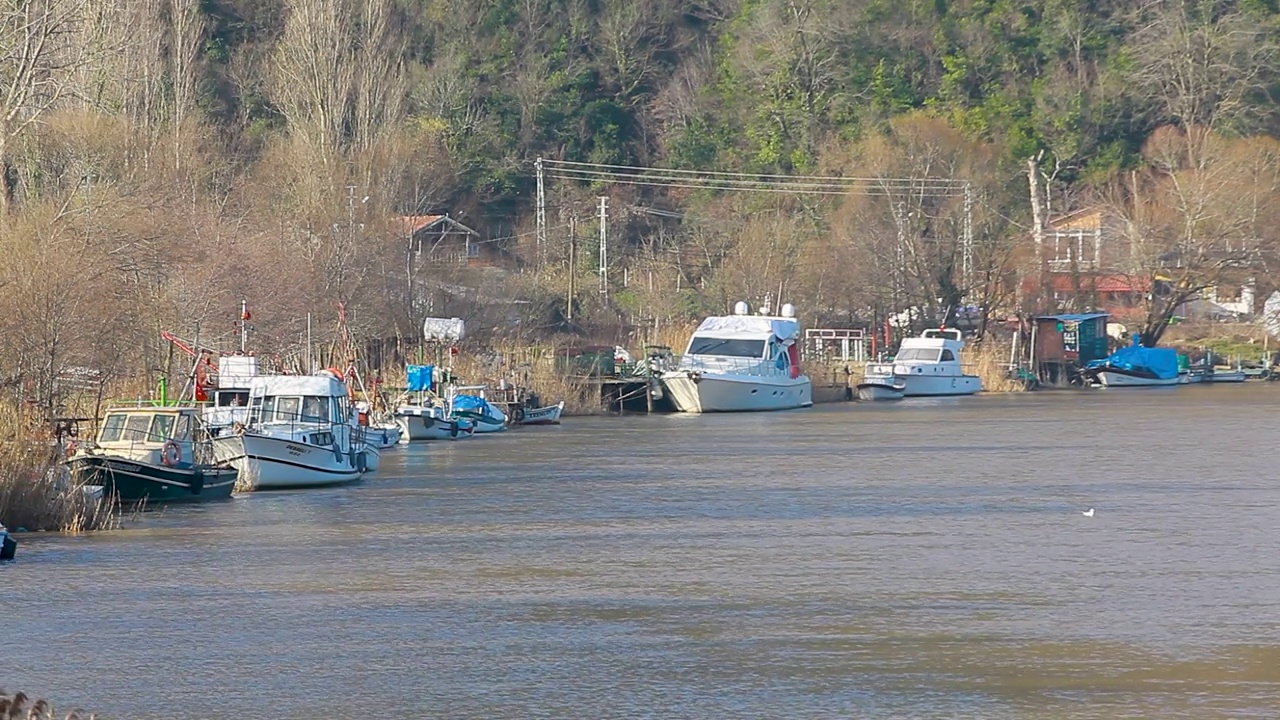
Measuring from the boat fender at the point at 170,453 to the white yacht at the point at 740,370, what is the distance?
28136mm

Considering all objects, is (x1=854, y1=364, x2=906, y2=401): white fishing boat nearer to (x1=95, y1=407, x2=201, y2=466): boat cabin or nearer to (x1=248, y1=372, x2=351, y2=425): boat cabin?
(x1=248, y1=372, x2=351, y2=425): boat cabin

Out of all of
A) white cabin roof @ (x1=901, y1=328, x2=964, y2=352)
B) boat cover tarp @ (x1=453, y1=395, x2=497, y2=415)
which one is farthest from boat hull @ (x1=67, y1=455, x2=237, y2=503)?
white cabin roof @ (x1=901, y1=328, x2=964, y2=352)

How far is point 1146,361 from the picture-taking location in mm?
74938

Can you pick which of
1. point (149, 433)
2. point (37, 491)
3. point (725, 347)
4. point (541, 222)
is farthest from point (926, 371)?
point (37, 491)

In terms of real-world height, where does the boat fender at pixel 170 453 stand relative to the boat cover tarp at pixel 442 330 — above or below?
below

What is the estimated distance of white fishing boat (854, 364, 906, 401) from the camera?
65.9 m

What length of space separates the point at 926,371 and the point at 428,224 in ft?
61.4

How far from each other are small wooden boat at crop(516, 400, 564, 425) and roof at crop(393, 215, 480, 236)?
1129cm

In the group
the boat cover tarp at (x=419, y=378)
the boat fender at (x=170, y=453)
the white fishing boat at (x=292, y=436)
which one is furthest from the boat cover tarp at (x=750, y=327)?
the boat fender at (x=170, y=453)

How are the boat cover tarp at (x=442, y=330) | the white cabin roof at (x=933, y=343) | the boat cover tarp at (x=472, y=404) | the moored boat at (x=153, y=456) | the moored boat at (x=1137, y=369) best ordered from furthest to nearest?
the moored boat at (x=1137, y=369) → the white cabin roof at (x=933, y=343) → the boat cover tarp at (x=442, y=330) → the boat cover tarp at (x=472, y=404) → the moored boat at (x=153, y=456)

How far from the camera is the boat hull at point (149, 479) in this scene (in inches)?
1142

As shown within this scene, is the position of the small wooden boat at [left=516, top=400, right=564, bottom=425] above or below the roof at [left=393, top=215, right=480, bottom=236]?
below

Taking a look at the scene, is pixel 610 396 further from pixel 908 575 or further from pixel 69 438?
pixel 908 575

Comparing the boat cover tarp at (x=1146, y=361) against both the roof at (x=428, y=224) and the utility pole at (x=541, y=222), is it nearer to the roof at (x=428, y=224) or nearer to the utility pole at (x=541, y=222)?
the utility pole at (x=541, y=222)
